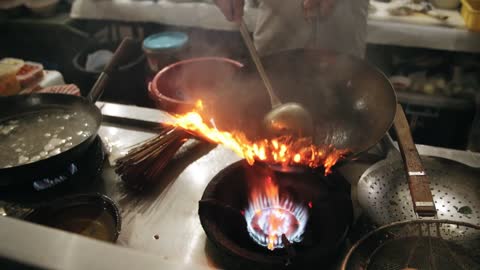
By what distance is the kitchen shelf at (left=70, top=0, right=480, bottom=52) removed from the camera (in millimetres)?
2924

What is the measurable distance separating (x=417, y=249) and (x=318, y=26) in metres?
1.34

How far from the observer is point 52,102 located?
1789 millimetres

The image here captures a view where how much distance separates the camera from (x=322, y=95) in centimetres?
152

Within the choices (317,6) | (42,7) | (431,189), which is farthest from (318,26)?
(42,7)

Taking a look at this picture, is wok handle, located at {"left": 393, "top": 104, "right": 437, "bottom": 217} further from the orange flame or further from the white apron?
the white apron

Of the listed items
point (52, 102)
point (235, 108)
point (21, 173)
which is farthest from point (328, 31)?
point (21, 173)

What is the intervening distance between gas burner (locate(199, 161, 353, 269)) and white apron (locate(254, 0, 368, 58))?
948 mm

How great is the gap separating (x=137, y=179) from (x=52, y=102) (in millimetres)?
621

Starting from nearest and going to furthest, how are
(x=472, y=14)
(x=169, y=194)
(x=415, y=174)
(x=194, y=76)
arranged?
(x=415, y=174), (x=169, y=194), (x=194, y=76), (x=472, y=14)

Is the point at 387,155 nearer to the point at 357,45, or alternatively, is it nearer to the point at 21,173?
the point at 357,45

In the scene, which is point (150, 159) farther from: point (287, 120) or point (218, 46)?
point (218, 46)

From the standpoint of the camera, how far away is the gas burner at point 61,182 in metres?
1.48

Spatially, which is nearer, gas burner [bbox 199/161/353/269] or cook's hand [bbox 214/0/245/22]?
gas burner [bbox 199/161/353/269]

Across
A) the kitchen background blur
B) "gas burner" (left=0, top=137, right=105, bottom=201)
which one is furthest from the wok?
the kitchen background blur
